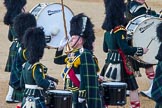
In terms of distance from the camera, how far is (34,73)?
24.1ft

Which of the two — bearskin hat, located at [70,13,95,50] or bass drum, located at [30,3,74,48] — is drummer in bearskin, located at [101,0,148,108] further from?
bearskin hat, located at [70,13,95,50]

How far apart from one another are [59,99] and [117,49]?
70.5 inches

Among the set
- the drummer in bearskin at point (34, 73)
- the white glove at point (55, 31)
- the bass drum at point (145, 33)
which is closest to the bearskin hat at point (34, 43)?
the drummer in bearskin at point (34, 73)

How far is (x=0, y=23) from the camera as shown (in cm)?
1792

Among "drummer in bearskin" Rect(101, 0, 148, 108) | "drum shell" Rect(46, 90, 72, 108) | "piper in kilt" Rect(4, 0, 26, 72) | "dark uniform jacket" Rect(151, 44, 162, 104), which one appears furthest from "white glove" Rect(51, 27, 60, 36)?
"dark uniform jacket" Rect(151, 44, 162, 104)

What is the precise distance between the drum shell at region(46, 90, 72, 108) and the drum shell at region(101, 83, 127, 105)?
29.3 inches

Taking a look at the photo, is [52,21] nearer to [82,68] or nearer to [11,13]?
[11,13]

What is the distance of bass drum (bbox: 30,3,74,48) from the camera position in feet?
30.4

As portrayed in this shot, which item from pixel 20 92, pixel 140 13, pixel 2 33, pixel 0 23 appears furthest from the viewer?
pixel 0 23

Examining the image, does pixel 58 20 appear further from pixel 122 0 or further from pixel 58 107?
pixel 58 107

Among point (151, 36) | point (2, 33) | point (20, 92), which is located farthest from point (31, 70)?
point (2, 33)

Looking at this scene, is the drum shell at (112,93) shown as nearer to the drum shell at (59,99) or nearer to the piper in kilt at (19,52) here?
the drum shell at (59,99)

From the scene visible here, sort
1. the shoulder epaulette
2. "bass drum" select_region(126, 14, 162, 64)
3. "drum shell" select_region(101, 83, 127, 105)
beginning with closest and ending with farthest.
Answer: "drum shell" select_region(101, 83, 127, 105) → the shoulder epaulette → "bass drum" select_region(126, 14, 162, 64)

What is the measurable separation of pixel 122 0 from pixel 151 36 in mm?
680
